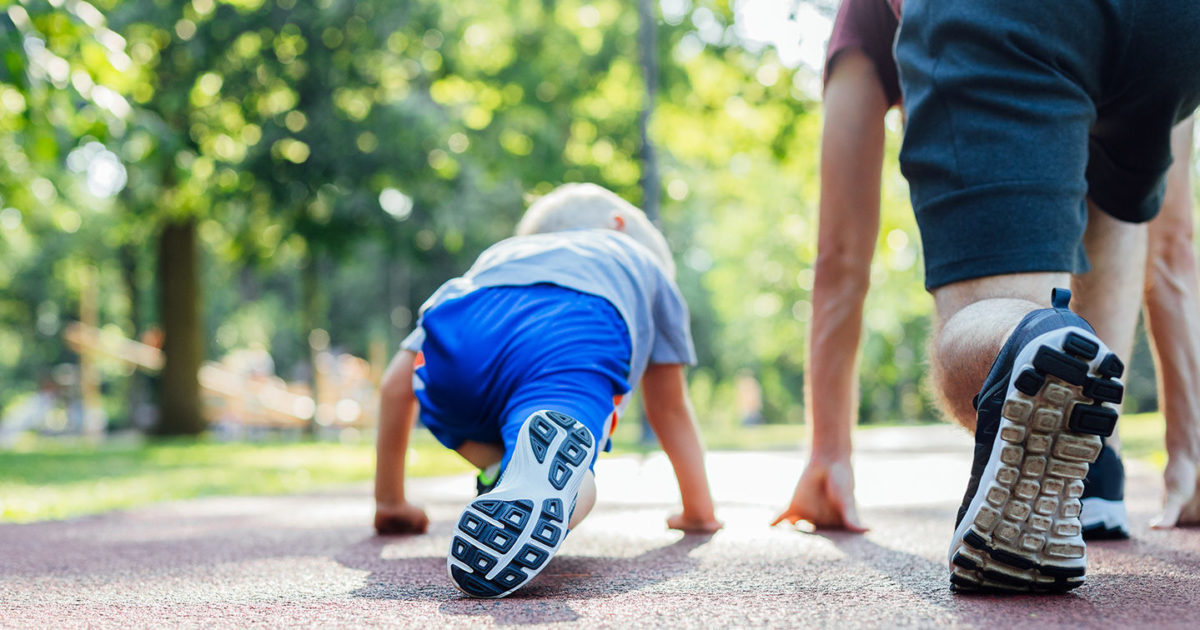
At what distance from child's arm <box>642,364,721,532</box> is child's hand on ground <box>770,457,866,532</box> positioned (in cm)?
21

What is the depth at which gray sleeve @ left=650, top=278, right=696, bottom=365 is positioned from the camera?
2.78m

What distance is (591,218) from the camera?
3049mm

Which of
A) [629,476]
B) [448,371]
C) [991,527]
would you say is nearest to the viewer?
[991,527]

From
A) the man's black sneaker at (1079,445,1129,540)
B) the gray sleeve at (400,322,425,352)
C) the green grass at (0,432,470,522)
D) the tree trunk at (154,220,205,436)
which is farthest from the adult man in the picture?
the tree trunk at (154,220,205,436)

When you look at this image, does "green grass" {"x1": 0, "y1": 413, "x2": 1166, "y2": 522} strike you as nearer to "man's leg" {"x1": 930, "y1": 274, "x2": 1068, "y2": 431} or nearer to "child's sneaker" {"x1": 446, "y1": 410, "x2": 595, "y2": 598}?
"man's leg" {"x1": 930, "y1": 274, "x2": 1068, "y2": 431}

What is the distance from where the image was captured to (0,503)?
4801 millimetres

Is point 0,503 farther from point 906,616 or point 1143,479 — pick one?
point 1143,479

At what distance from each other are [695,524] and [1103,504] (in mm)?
1055

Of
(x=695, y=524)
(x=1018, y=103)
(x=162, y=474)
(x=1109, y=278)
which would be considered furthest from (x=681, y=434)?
(x=162, y=474)

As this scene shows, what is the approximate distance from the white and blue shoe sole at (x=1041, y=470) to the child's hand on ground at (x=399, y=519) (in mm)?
1805

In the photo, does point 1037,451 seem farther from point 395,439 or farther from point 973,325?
point 395,439

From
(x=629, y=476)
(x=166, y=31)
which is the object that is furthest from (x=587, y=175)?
(x=629, y=476)

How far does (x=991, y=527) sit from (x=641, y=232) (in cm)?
176

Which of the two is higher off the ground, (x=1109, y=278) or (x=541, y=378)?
(x=1109, y=278)
